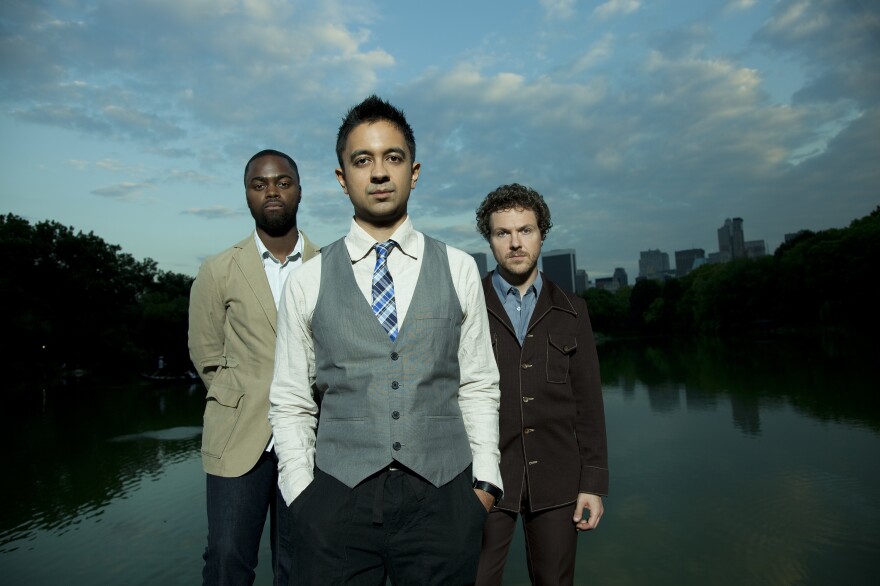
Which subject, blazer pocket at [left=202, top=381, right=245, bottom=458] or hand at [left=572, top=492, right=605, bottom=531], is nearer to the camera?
blazer pocket at [left=202, top=381, right=245, bottom=458]

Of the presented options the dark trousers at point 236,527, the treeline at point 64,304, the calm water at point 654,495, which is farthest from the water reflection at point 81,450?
the dark trousers at point 236,527

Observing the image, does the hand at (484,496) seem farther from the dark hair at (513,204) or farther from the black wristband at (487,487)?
the dark hair at (513,204)

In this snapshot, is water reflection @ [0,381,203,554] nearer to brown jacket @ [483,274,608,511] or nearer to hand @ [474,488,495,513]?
brown jacket @ [483,274,608,511]

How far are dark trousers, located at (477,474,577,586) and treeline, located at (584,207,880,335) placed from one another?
5244 centimetres

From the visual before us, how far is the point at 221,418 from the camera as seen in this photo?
244 cm

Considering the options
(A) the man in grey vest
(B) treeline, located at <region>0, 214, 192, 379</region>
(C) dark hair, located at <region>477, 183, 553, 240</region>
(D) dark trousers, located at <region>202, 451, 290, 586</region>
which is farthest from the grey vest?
(B) treeline, located at <region>0, 214, 192, 379</region>

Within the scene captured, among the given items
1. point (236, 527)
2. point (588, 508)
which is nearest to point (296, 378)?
point (236, 527)

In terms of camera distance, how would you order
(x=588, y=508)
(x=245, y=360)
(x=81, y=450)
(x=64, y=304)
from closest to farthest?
(x=245, y=360)
(x=588, y=508)
(x=81, y=450)
(x=64, y=304)

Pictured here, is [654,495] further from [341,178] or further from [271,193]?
[341,178]

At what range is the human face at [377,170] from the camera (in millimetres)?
1897

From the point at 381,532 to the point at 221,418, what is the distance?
109 centimetres

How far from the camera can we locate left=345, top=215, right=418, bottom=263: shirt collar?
6.31ft

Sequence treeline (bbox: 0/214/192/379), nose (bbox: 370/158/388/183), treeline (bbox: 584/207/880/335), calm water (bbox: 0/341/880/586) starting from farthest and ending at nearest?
treeline (bbox: 584/207/880/335) < treeline (bbox: 0/214/192/379) < calm water (bbox: 0/341/880/586) < nose (bbox: 370/158/388/183)

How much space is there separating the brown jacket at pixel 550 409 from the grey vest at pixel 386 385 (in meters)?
0.85
